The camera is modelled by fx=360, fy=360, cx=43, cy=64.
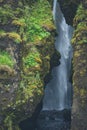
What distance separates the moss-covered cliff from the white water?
4.40 m

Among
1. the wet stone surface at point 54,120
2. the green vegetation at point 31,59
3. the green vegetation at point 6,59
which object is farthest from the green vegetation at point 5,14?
the wet stone surface at point 54,120

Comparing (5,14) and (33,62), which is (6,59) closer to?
(33,62)

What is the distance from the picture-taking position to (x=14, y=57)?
1390 cm

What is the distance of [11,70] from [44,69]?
2.06m

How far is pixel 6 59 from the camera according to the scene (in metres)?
13.5

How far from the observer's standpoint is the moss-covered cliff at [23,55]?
13.1 metres

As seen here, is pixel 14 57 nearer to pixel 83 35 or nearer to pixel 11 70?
pixel 11 70

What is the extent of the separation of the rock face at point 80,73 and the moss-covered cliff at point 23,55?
4.43ft

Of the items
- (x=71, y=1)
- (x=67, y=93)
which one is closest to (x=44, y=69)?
(x=71, y=1)

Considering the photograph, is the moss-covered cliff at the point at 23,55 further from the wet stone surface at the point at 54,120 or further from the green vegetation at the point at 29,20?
the wet stone surface at the point at 54,120

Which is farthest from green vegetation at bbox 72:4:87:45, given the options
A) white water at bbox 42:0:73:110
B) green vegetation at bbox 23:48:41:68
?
white water at bbox 42:0:73:110

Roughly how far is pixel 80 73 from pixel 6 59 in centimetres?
289

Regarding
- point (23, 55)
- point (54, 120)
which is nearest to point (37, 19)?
point (23, 55)

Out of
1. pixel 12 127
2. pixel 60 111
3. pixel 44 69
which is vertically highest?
pixel 44 69
